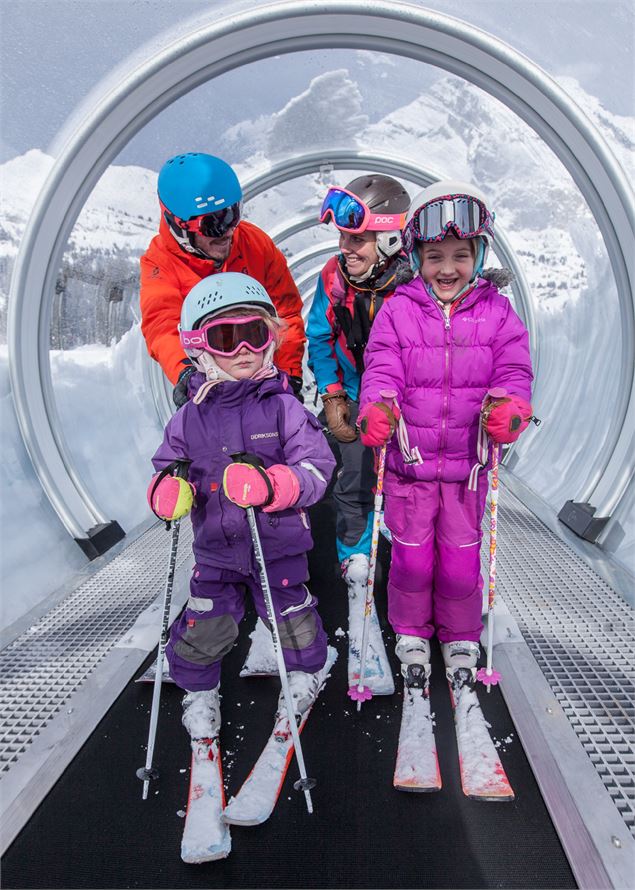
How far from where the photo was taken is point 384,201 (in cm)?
327

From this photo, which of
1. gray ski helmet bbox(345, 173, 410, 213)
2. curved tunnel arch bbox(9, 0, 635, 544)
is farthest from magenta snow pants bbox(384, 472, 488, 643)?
curved tunnel arch bbox(9, 0, 635, 544)

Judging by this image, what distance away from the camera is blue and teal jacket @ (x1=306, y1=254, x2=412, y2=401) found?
338 centimetres

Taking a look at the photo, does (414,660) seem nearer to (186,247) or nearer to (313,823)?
(313,823)

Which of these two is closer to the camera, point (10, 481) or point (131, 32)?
point (131, 32)

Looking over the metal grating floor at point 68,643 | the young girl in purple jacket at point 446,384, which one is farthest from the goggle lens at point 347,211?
the metal grating floor at point 68,643

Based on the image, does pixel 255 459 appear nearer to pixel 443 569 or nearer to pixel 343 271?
pixel 443 569

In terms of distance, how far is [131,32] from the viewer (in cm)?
362

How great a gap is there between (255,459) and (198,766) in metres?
1.33

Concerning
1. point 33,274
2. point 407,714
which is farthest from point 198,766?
point 33,274

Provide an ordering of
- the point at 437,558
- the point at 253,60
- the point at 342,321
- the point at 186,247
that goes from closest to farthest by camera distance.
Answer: the point at 437,558 → the point at 186,247 → the point at 342,321 → the point at 253,60

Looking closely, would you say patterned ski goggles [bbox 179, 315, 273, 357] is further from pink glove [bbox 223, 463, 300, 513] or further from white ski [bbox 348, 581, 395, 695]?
white ski [bbox 348, 581, 395, 695]

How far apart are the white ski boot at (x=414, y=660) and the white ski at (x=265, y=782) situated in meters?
0.53

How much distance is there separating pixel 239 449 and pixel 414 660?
4.59 ft

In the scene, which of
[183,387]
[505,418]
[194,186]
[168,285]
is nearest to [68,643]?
Answer: [183,387]
